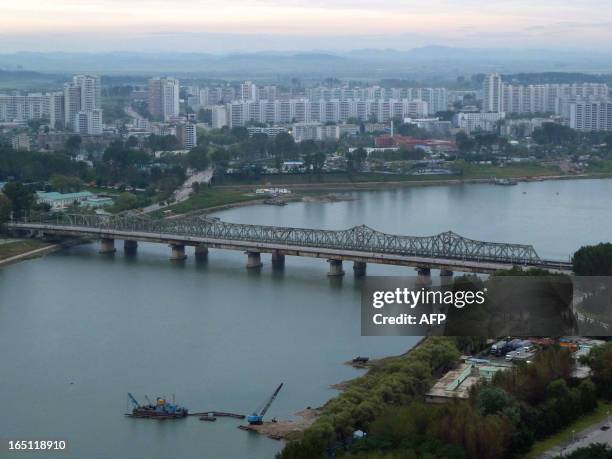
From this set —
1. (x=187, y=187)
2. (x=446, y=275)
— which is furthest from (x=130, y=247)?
(x=187, y=187)

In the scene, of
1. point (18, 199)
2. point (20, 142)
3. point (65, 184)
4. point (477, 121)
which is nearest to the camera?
point (18, 199)

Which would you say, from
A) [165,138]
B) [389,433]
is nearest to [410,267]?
[389,433]

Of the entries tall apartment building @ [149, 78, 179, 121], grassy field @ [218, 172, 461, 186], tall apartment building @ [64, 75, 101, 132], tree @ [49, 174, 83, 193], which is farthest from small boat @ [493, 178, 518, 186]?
tall apartment building @ [149, 78, 179, 121]

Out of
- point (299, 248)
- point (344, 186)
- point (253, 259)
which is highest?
point (299, 248)

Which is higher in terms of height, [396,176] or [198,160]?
[198,160]

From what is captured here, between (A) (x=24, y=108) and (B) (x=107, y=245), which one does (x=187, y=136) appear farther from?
(B) (x=107, y=245)

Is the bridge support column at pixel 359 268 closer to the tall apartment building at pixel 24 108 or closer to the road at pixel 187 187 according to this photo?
the road at pixel 187 187
